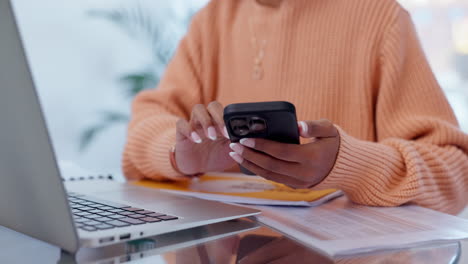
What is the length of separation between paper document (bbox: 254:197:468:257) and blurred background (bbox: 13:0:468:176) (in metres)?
1.86

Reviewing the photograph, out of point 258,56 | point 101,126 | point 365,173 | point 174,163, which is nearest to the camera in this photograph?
point 365,173

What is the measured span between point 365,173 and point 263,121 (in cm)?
23

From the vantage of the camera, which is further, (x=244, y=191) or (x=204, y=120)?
(x=244, y=191)

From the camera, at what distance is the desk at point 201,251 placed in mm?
404

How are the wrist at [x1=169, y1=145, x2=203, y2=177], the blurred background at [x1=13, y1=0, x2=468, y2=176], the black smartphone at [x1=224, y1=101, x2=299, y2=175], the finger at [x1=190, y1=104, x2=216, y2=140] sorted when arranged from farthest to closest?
the blurred background at [x1=13, y1=0, x2=468, y2=176] < the wrist at [x1=169, y1=145, x2=203, y2=177] < the finger at [x1=190, y1=104, x2=216, y2=140] < the black smartphone at [x1=224, y1=101, x2=299, y2=175]

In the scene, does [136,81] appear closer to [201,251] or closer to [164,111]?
[164,111]

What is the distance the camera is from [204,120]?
589mm

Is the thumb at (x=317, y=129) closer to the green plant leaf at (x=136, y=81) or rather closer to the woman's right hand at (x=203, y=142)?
the woman's right hand at (x=203, y=142)

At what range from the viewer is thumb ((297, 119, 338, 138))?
512 millimetres

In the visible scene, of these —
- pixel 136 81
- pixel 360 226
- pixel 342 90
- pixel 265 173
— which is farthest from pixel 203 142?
pixel 136 81

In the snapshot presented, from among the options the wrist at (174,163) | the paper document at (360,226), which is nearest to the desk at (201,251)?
the paper document at (360,226)

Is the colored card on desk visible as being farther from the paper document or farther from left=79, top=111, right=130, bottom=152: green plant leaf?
left=79, top=111, right=130, bottom=152: green plant leaf

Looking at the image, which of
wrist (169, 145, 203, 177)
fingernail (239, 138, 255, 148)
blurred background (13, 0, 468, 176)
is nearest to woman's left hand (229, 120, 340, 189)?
fingernail (239, 138, 255, 148)

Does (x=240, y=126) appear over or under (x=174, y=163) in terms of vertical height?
over
